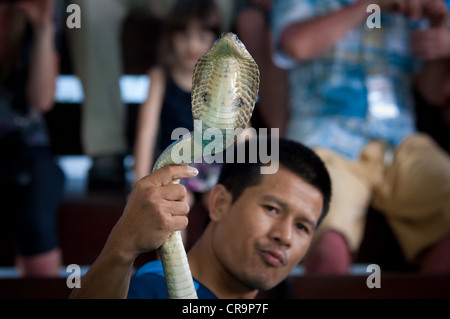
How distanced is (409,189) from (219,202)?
0.62 metres

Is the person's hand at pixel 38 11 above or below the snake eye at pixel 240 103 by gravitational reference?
above

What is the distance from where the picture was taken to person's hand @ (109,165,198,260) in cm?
50

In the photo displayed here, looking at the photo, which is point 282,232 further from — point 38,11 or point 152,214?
point 38,11

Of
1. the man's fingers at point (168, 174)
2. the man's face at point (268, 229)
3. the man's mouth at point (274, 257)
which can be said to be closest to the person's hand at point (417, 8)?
the man's face at point (268, 229)

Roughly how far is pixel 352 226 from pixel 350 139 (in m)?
0.19

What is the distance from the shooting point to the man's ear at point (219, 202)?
2.45 ft

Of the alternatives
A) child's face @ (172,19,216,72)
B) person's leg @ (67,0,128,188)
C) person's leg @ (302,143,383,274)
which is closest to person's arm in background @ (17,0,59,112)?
person's leg @ (67,0,128,188)

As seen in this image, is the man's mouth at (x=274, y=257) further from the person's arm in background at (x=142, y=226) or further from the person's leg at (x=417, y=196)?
the person's leg at (x=417, y=196)

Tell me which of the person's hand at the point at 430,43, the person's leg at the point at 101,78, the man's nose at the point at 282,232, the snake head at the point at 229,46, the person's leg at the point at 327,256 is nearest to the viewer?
the snake head at the point at 229,46

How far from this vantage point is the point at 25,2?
126 cm

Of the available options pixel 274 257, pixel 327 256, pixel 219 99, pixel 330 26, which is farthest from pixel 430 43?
pixel 219 99
